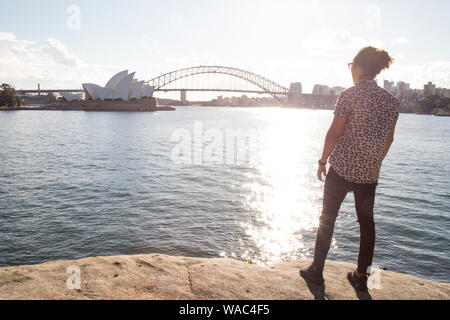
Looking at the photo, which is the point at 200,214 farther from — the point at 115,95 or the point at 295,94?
the point at 295,94

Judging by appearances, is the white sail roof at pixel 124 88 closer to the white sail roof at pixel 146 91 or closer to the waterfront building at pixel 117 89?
the waterfront building at pixel 117 89

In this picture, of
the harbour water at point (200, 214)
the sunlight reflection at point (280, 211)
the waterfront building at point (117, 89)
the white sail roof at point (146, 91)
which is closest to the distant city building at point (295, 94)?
the white sail roof at point (146, 91)

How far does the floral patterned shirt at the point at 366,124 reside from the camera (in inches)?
110

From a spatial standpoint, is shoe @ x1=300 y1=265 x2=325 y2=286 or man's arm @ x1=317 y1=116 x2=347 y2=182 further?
shoe @ x1=300 y1=265 x2=325 y2=286

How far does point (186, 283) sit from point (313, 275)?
1.22 m

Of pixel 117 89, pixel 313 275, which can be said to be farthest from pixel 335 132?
pixel 117 89

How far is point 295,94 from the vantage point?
156 meters

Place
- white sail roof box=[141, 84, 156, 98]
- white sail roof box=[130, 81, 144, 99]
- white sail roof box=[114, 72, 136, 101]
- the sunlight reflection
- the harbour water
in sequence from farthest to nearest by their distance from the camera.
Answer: white sail roof box=[141, 84, 156, 98] → white sail roof box=[130, 81, 144, 99] → white sail roof box=[114, 72, 136, 101] → the sunlight reflection → the harbour water

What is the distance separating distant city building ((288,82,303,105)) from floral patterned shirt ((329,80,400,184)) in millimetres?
157297

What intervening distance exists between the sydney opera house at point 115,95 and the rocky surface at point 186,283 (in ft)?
313

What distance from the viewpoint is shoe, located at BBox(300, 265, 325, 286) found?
306cm

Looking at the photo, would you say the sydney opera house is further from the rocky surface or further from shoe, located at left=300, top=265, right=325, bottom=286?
shoe, located at left=300, top=265, right=325, bottom=286

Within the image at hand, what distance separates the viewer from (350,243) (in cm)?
653

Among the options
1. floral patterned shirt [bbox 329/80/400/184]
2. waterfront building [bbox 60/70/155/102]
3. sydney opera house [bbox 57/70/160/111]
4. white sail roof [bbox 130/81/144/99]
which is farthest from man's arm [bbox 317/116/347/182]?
white sail roof [bbox 130/81/144/99]
